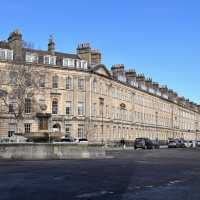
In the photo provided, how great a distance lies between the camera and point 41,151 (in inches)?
1294

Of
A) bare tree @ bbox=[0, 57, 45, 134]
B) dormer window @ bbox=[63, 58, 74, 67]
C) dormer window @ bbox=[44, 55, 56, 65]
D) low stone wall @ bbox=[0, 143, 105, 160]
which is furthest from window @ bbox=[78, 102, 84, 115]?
low stone wall @ bbox=[0, 143, 105, 160]

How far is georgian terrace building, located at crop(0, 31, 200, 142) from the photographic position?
7925cm

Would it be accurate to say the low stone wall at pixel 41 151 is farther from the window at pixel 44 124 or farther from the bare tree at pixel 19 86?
the bare tree at pixel 19 86

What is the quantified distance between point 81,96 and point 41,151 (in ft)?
180

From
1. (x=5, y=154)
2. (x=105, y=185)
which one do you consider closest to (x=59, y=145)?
(x=5, y=154)

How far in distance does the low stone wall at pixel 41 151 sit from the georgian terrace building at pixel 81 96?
3024 centimetres

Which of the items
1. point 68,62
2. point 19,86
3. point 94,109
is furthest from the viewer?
point 94,109

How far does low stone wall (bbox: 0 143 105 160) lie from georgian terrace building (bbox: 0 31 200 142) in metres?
30.2

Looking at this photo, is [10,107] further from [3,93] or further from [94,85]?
[94,85]

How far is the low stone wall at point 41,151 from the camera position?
107 ft

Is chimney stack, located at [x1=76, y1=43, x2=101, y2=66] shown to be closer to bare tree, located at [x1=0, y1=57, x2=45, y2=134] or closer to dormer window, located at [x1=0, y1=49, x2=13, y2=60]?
bare tree, located at [x1=0, y1=57, x2=45, y2=134]

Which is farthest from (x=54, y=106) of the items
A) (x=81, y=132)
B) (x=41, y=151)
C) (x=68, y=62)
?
(x=41, y=151)

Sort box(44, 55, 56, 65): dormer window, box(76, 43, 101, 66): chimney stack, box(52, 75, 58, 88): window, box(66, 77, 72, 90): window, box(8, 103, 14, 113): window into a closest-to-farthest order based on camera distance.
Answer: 1. box(8, 103, 14, 113): window
2. box(44, 55, 56, 65): dormer window
3. box(52, 75, 58, 88): window
4. box(66, 77, 72, 90): window
5. box(76, 43, 101, 66): chimney stack

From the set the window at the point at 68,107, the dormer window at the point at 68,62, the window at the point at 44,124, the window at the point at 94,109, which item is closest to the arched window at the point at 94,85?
the window at the point at 94,109
